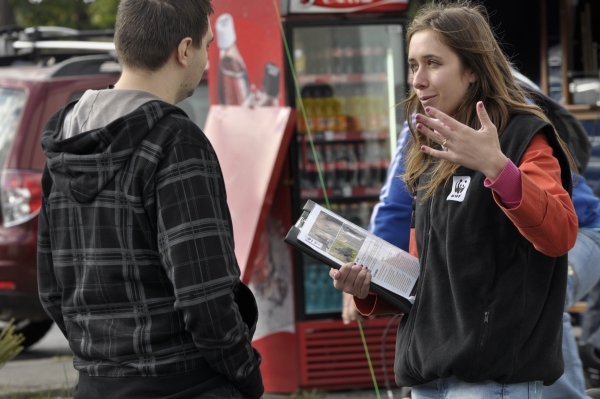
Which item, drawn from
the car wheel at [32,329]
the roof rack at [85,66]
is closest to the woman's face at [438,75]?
the roof rack at [85,66]

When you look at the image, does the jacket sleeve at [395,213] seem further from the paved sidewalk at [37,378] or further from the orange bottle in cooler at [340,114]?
the orange bottle in cooler at [340,114]

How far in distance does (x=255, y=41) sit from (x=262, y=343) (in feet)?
6.40

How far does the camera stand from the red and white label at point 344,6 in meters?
5.75

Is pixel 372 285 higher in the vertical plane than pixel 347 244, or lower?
lower

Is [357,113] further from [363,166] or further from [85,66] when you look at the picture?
[85,66]

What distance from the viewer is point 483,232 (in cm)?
234

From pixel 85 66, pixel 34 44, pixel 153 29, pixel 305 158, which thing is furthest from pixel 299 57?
pixel 153 29

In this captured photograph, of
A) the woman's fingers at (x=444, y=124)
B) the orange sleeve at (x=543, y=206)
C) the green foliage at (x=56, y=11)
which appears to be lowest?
the orange sleeve at (x=543, y=206)

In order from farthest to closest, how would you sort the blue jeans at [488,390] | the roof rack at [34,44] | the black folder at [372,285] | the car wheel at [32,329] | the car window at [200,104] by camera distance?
1. the roof rack at [34,44]
2. the car window at [200,104]
3. the car wheel at [32,329]
4. the black folder at [372,285]
5. the blue jeans at [488,390]

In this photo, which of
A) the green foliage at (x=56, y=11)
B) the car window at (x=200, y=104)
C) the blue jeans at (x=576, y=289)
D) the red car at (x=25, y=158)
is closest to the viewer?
the blue jeans at (x=576, y=289)

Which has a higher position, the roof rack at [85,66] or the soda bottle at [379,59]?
the roof rack at [85,66]

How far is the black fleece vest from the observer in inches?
91.1

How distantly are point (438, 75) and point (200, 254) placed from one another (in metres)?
0.89

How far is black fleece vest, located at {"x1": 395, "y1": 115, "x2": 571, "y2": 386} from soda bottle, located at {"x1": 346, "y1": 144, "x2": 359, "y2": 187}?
3.84 metres
